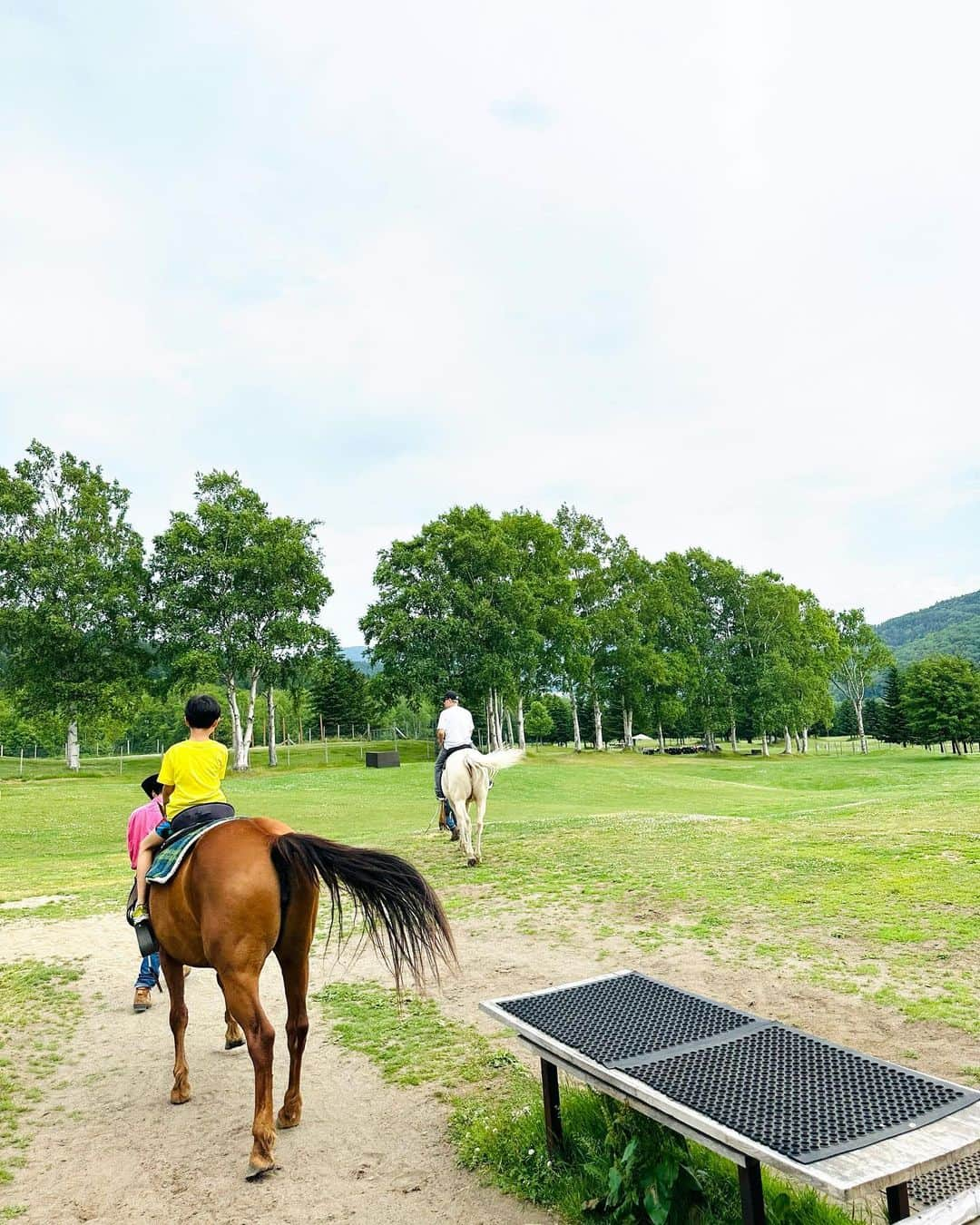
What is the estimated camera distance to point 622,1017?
475cm

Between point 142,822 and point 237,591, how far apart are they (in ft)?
130

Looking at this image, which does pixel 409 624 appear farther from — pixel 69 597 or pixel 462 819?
pixel 462 819

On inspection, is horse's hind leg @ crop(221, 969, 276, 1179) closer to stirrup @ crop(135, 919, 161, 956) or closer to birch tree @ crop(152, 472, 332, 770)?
stirrup @ crop(135, 919, 161, 956)

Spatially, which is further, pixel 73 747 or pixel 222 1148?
pixel 73 747

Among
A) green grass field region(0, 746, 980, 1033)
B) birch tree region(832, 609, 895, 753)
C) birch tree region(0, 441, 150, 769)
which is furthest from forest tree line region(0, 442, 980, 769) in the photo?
green grass field region(0, 746, 980, 1033)

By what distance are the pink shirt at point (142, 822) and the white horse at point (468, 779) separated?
6605 mm

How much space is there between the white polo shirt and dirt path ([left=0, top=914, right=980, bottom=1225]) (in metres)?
6.32

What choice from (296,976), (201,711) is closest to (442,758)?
(201,711)

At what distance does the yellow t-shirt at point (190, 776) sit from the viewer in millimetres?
6051

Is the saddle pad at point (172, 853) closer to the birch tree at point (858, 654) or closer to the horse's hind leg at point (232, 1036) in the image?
the horse's hind leg at point (232, 1036)

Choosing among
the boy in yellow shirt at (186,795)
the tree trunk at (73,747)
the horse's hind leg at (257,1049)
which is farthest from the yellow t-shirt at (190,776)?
the tree trunk at (73,747)

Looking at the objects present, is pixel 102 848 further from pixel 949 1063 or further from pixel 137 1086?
pixel 949 1063

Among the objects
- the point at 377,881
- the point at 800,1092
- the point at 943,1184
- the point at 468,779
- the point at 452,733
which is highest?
the point at 452,733

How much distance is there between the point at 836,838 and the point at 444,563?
40.4 metres
